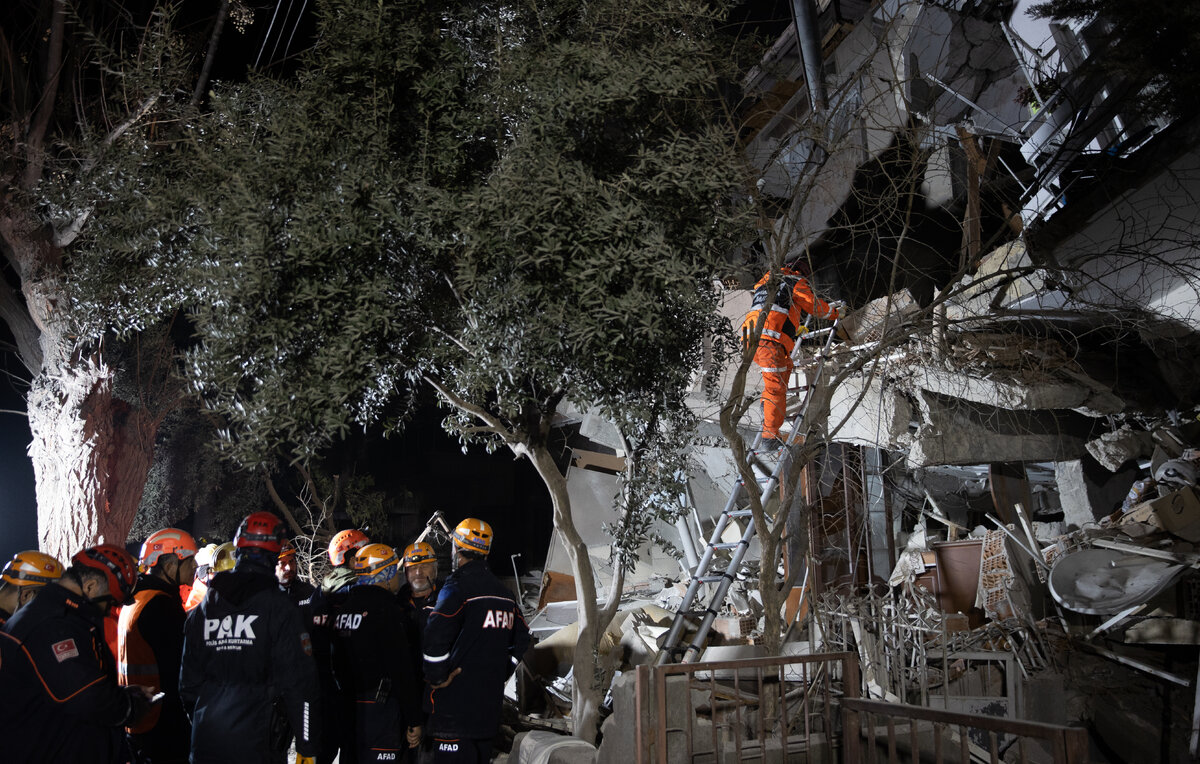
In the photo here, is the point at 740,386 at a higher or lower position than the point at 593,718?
higher

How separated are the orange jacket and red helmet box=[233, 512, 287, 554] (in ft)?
15.6

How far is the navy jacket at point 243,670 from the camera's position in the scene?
15.5 feet

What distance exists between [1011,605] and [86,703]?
9.56m

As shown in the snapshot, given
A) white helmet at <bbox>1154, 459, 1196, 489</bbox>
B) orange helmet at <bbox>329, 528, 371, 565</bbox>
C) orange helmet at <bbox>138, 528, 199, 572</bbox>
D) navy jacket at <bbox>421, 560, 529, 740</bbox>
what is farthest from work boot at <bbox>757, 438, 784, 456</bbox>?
orange helmet at <bbox>138, 528, 199, 572</bbox>

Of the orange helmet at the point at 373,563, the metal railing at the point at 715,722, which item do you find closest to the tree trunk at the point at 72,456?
the orange helmet at the point at 373,563

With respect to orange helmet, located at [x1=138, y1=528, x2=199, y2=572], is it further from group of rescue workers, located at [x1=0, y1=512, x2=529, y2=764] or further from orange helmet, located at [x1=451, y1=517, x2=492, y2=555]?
orange helmet, located at [x1=451, y1=517, x2=492, y2=555]

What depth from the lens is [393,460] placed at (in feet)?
75.0

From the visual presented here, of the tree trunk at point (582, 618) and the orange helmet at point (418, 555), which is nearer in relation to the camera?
the orange helmet at point (418, 555)

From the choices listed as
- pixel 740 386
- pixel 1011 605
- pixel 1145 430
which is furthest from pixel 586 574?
pixel 1145 430

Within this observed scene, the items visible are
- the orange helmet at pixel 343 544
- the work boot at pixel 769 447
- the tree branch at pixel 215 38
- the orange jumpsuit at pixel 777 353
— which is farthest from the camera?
the tree branch at pixel 215 38

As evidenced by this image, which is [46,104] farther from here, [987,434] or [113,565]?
[987,434]

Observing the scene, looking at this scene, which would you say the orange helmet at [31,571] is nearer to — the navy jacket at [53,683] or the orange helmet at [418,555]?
the navy jacket at [53,683]

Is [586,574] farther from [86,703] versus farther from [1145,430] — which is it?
[1145,430]

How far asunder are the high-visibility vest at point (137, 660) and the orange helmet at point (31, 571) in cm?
92
